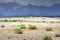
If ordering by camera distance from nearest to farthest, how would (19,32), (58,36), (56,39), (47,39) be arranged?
(47,39)
(56,39)
(58,36)
(19,32)

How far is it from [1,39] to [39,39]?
3271 millimetres

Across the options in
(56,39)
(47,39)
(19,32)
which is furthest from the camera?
(19,32)

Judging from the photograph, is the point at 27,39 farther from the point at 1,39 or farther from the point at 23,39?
the point at 1,39

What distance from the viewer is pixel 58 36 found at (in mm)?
18734

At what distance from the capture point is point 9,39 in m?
17.1

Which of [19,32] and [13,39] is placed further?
[19,32]

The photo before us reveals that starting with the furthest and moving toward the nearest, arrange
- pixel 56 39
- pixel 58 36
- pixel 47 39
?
1. pixel 58 36
2. pixel 56 39
3. pixel 47 39

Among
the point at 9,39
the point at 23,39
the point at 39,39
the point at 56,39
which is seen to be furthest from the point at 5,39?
the point at 56,39

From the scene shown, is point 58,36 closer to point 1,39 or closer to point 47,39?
point 47,39

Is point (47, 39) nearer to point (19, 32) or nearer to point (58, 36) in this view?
point (58, 36)

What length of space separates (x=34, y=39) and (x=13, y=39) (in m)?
1.81

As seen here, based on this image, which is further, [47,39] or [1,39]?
[1,39]

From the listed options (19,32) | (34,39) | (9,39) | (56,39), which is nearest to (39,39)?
(34,39)

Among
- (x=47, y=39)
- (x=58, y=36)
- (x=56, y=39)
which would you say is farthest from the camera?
(x=58, y=36)
